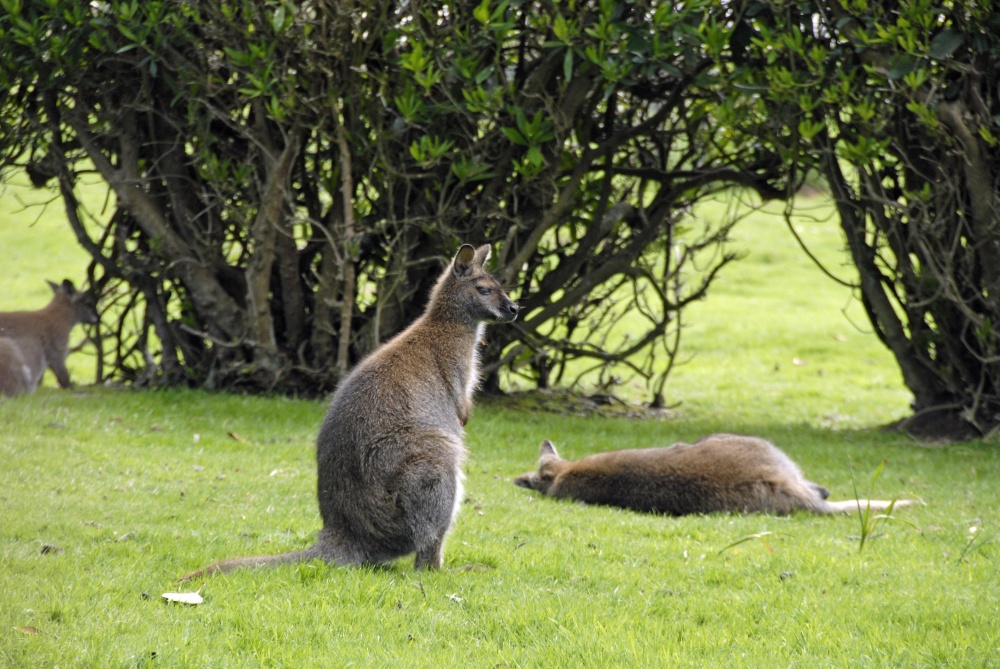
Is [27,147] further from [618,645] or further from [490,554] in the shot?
[618,645]

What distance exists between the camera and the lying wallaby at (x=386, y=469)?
5.71m

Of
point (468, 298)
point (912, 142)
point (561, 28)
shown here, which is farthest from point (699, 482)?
point (912, 142)

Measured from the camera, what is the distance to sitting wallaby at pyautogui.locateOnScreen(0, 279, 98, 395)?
34.0ft

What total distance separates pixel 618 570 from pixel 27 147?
8.28 meters

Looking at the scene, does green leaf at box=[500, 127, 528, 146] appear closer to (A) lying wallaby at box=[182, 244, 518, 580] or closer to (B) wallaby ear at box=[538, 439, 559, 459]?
(B) wallaby ear at box=[538, 439, 559, 459]

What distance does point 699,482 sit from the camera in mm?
7734

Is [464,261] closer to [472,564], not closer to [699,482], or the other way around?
[472,564]

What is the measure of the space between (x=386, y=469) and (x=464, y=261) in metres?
1.80

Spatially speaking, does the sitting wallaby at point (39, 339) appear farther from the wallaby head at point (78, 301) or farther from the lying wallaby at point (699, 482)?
the lying wallaby at point (699, 482)

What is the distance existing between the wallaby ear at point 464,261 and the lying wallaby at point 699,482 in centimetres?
189

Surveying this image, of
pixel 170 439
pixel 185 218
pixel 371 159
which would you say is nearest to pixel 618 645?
pixel 170 439

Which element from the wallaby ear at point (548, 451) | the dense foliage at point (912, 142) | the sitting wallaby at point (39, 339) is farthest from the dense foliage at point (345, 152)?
the wallaby ear at point (548, 451)

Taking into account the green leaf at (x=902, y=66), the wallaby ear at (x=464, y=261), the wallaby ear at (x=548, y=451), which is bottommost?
the wallaby ear at (x=548, y=451)

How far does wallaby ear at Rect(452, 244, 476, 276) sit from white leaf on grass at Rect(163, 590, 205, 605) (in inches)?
107
